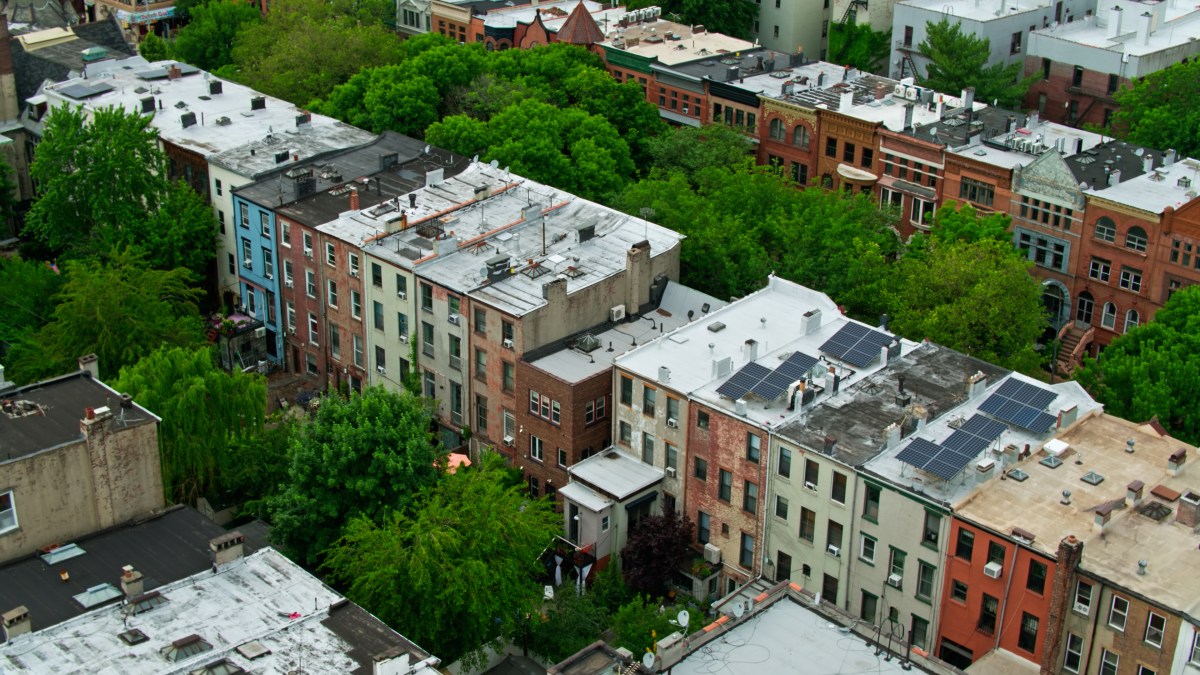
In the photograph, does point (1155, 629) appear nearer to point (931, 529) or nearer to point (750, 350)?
point (931, 529)

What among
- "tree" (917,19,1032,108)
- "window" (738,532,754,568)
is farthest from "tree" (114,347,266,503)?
"tree" (917,19,1032,108)

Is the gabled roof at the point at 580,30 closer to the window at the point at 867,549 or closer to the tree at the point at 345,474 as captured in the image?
the tree at the point at 345,474

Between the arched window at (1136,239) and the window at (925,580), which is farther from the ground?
the arched window at (1136,239)

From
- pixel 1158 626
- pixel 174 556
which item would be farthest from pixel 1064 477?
pixel 174 556

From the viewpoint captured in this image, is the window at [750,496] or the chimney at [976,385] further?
the chimney at [976,385]

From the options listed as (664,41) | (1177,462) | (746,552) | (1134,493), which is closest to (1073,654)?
(1134,493)

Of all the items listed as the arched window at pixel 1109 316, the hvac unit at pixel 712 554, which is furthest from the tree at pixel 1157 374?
the hvac unit at pixel 712 554

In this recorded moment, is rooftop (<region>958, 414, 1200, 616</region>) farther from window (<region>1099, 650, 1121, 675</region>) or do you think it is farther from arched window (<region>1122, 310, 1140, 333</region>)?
arched window (<region>1122, 310, 1140, 333</region>)
